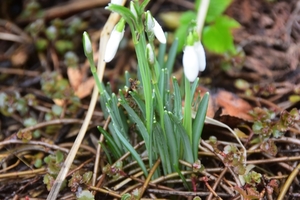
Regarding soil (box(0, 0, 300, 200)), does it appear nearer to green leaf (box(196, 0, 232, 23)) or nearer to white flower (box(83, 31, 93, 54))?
green leaf (box(196, 0, 232, 23))

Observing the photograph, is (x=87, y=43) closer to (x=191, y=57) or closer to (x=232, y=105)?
(x=191, y=57)

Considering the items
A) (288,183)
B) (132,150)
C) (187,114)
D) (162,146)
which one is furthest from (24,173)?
(288,183)

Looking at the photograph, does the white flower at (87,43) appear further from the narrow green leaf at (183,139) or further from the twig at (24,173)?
the twig at (24,173)

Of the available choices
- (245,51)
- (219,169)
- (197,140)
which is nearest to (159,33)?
(197,140)

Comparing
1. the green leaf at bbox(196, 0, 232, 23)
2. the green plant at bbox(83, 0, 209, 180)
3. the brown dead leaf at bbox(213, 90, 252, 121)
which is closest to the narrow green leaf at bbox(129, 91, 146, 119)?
the green plant at bbox(83, 0, 209, 180)

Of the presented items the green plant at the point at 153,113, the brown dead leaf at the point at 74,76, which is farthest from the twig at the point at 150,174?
the brown dead leaf at the point at 74,76

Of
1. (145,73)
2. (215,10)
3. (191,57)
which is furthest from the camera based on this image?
(215,10)
